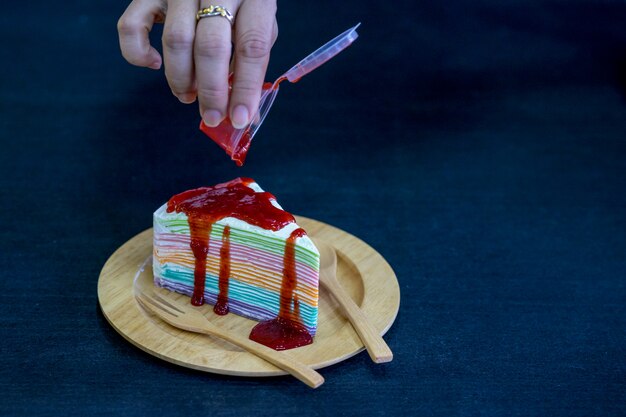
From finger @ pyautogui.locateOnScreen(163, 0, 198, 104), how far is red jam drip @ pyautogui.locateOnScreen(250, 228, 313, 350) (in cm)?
44

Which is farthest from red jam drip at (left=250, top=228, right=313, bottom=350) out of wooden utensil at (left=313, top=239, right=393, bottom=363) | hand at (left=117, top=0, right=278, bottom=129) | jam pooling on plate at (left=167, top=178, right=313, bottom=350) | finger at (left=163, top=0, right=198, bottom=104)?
finger at (left=163, top=0, right=198, bottom=104)

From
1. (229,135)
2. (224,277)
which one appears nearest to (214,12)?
(229,135)

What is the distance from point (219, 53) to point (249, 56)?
0.21 ft

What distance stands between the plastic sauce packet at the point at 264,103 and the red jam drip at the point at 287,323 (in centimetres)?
25

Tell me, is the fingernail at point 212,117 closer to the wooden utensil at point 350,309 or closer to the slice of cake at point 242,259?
the slice of cake at point 242,259

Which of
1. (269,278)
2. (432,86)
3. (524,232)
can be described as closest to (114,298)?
(269,278)

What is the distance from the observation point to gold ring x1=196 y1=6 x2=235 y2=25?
1638 mm

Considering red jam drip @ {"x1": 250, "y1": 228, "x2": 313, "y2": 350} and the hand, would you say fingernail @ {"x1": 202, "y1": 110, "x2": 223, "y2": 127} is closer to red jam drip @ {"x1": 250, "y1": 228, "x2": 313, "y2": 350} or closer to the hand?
the hand

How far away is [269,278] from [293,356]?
0.79 feet

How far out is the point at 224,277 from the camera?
194 centimetres

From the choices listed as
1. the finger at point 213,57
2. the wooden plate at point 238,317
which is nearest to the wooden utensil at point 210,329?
the wooden plate at point 238,317

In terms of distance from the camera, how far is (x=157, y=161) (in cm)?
259

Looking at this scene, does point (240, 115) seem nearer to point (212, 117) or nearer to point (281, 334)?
point (212, 117)

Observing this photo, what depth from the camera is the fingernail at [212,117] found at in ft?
5.53
